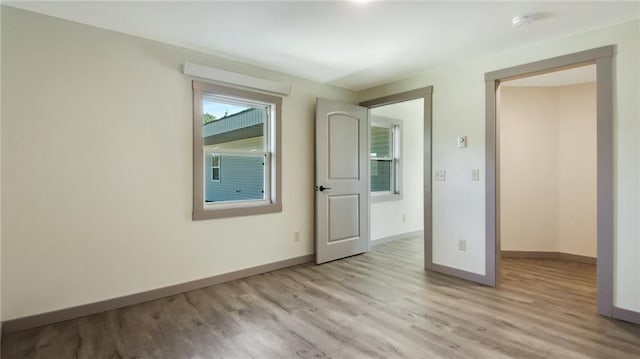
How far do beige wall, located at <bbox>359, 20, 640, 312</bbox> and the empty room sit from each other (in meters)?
0.02

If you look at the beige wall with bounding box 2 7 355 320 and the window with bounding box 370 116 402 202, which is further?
the window with bounding box 370 116 402 202

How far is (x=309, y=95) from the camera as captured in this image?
404 cm

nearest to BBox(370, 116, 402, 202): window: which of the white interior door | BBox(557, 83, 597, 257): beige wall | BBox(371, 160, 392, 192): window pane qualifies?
BBox(371, 160, 392, 192): window pane

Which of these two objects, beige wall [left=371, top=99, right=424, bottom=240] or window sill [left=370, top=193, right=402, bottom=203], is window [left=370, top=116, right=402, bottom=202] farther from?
beige wall [left=371, top=99, right=424, bottom=240]

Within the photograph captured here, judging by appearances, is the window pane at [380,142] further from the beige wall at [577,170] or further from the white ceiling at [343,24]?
the beige wall at [577,170]

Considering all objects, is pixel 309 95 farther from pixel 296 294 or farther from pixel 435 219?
pixel 296 294

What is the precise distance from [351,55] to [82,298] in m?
3.19

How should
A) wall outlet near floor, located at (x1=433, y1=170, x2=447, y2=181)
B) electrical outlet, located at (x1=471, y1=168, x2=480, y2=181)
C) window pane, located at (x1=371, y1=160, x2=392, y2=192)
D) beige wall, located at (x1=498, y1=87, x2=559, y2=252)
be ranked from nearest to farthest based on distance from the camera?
electrical outlet, located at (x1=471, y1=168, x2=480, y2=181)
wall outlet near floor, located at (x1=433, y1=170, x2=447, y2=181)
beige wall, located at (x1=498, y1=87, x2=559, y2=252)
window pane, located at (x1=371, y1=160, x2=392, y2=192)

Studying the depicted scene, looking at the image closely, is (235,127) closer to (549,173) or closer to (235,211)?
(235,211)

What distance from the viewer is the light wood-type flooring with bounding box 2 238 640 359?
2.03 metres

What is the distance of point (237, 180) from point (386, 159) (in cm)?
275

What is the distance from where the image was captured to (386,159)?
211 inches

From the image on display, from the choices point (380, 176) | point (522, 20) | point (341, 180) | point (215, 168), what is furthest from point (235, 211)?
point (522, 20)

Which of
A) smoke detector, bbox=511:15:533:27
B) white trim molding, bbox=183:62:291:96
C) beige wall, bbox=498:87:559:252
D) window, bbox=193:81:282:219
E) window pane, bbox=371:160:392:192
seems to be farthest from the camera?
window pane, bbox=371:160:392:192
